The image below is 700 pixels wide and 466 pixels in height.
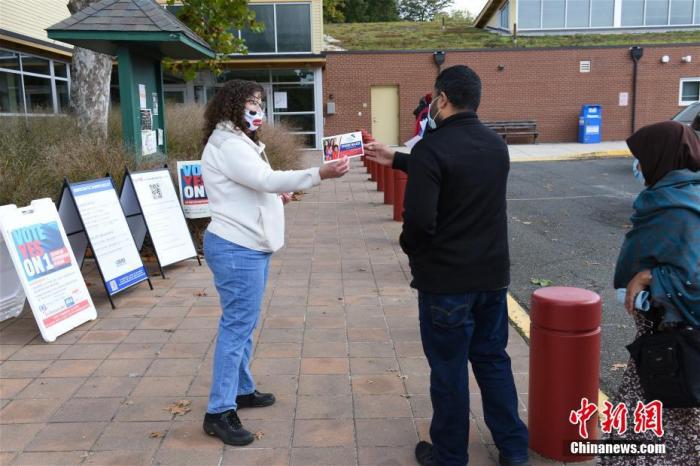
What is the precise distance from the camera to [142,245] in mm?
7902

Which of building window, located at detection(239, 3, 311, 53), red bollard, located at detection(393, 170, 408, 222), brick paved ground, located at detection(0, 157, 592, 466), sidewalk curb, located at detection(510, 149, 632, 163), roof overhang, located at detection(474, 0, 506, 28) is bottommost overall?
brick paved ground, located at detection(0, 157, 592, 466)

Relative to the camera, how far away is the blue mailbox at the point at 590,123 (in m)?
27.8

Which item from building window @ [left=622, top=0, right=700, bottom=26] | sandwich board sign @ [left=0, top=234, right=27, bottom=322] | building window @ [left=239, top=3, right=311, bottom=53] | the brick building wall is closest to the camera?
sandwich board sign @ [left=0, top=234, right=27, bottom=322]

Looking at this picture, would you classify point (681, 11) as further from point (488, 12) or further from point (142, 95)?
point (142, 95)

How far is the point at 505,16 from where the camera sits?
115 ft

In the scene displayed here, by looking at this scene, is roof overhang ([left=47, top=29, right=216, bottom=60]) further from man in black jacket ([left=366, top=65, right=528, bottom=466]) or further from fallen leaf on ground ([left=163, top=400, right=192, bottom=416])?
man in black jacket ([left=366, top=65, right=528, bottom=466])

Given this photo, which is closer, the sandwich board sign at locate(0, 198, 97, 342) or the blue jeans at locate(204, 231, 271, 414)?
the blue jeans at locate(204, 231, 271, 414)

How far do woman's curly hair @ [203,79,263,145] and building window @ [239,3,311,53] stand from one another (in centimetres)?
2344

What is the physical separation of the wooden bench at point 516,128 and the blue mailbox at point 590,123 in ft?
6.34

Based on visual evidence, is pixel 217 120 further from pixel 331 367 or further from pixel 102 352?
pixel 102 352

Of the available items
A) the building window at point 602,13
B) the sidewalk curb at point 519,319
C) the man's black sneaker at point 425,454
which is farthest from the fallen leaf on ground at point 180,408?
the building window at point 602,13

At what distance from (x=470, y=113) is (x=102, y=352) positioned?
3.54 m

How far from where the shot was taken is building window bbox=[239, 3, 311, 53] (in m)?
26.0

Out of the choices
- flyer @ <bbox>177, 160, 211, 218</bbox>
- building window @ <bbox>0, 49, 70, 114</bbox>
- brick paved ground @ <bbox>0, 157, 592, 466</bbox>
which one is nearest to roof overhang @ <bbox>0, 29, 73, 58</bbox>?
building window @ <bbox>0, 49, 70, 114</bbox>
